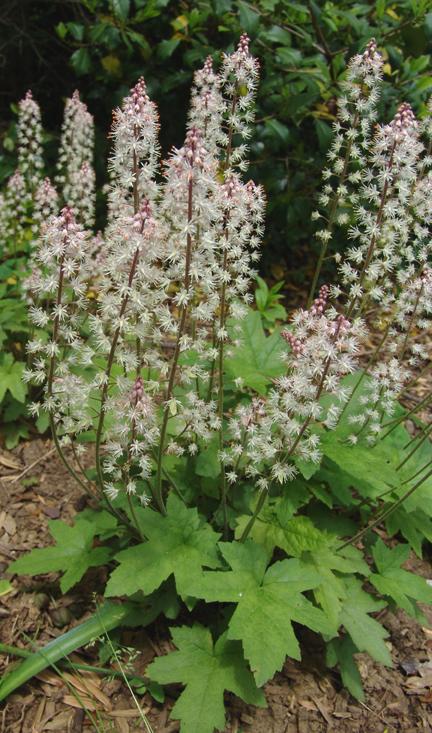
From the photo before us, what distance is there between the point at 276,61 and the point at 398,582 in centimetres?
452

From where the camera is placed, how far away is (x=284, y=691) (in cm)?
314

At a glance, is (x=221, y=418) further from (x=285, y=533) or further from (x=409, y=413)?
(x=409, y=413)

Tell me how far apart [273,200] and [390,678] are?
424 cm

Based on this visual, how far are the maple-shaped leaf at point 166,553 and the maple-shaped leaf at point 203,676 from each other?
13.5 inches

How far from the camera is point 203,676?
110 inches

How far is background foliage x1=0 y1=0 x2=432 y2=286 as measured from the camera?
4926 mm

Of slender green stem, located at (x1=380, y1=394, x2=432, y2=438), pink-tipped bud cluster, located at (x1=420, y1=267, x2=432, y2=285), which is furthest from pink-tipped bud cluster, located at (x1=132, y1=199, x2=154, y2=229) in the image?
slender green stem, located at (x1=380, y1=394, x2=432, y2=438)

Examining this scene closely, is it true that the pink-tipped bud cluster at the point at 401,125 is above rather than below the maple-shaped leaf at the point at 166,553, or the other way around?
above

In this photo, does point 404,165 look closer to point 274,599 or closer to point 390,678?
point 274,599

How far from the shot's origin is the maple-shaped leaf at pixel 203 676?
264cm

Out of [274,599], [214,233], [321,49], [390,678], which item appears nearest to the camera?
[214,233]

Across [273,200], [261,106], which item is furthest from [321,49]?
[273,200]

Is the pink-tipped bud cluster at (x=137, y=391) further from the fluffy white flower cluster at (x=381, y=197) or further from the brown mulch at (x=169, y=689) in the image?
the brown mulch at (x=169, y=689)

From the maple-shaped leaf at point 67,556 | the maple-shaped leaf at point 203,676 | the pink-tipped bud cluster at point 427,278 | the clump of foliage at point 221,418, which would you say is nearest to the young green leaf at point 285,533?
the clump of foliage at point 221,418
